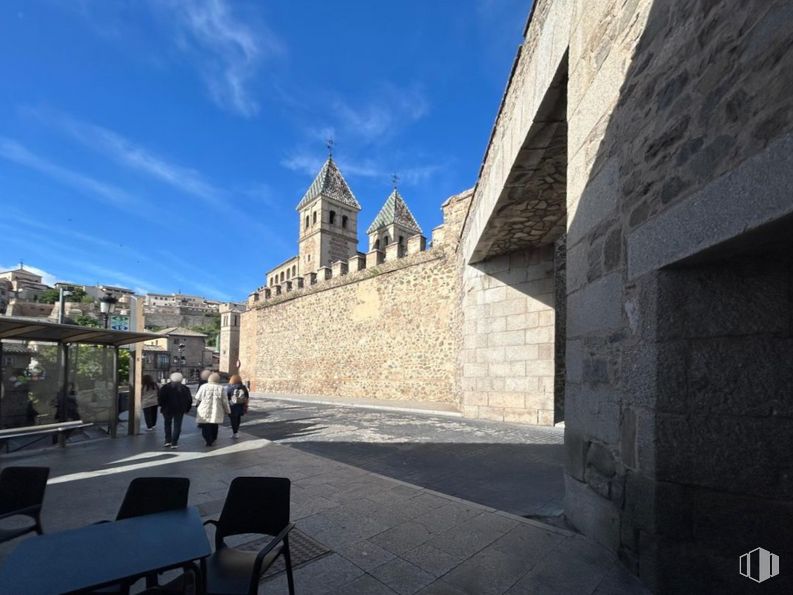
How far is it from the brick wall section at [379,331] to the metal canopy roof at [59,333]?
7811mm


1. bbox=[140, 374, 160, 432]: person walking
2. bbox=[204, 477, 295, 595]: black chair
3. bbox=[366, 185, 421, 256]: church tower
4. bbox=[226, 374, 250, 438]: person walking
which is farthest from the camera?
bbox=[366, 185, 421, 256]: church tower

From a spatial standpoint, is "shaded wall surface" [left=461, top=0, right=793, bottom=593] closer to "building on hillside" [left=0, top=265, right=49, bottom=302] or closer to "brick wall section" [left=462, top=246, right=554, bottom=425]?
"brick wall section" [left=462, top=246, right=554, bottom=425]

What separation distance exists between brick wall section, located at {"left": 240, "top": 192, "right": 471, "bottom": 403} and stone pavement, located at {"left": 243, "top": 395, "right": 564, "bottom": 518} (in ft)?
11.8

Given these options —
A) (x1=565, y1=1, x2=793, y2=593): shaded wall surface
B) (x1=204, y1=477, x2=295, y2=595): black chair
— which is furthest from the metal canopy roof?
(x1=565, y1=1, x2=793, y2=593): shaded wall surface

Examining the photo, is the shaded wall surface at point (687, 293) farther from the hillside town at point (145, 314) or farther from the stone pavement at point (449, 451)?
the hillside town at point (145, 314)

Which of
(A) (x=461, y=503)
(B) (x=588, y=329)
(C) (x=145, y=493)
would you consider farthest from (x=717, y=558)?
(C) (x=145, y=493)

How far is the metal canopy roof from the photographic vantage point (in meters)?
5.29

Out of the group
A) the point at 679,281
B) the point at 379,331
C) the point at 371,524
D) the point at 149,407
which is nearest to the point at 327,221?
the point at 379,331

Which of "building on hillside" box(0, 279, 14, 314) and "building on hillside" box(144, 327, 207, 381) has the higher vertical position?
"building on hillside" box(0, 279, 14, 314)

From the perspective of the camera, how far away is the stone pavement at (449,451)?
421 centimetres

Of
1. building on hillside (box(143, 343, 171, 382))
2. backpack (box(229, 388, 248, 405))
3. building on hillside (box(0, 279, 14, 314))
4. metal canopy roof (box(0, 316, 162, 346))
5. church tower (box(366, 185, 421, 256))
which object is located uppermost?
church tower (box(366, 185, 421, 256))

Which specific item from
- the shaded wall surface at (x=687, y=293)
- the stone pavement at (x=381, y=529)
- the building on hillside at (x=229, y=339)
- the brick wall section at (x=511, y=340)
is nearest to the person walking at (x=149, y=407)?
the stone pavement at (x=381, y=529)

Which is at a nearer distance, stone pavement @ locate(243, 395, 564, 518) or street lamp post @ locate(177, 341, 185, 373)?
stone pavement @ locate(243, 395, 564, 518)

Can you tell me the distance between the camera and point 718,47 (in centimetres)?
194
